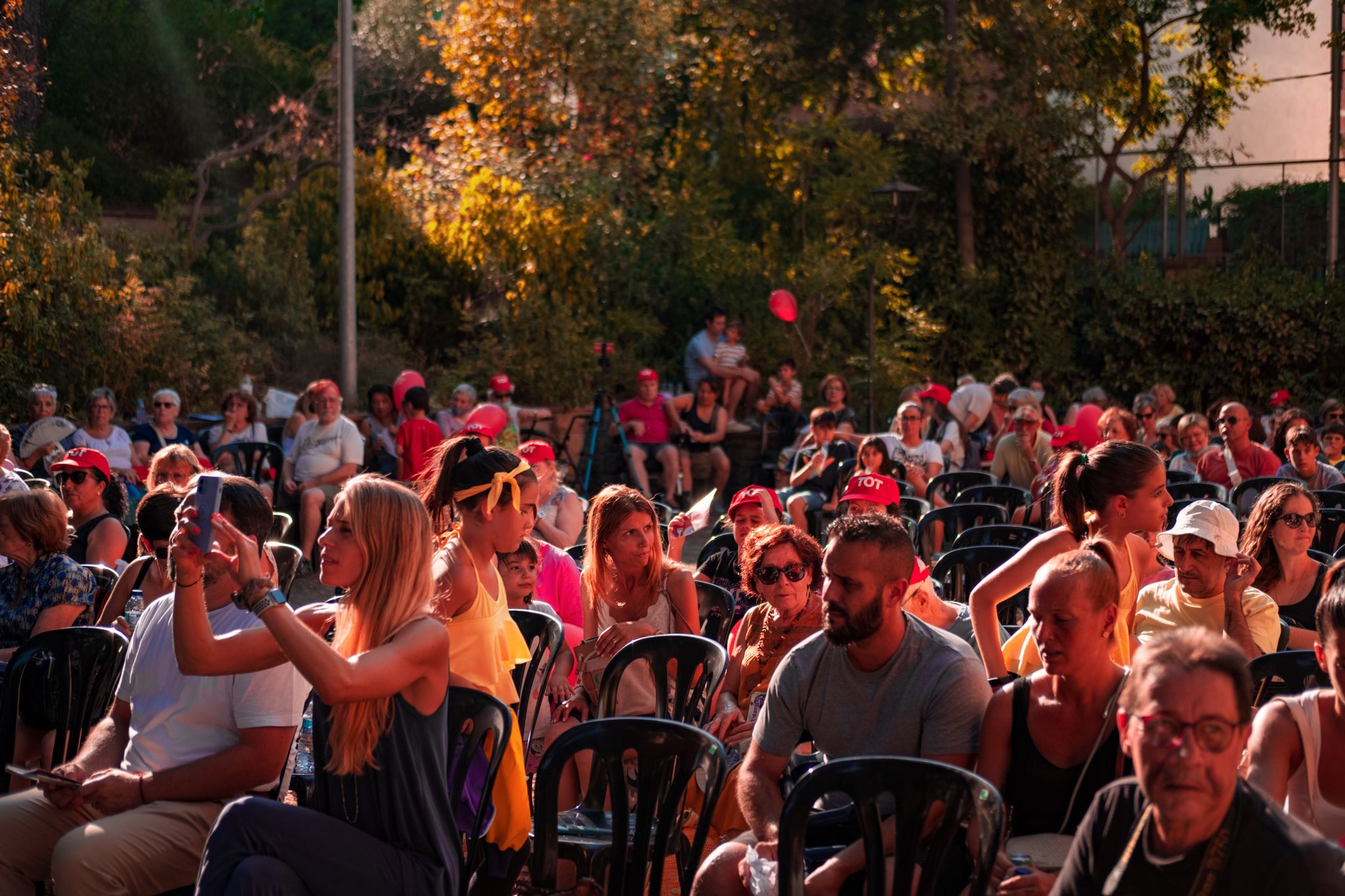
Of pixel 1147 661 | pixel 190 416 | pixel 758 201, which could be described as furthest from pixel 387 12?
pixel 1147 661

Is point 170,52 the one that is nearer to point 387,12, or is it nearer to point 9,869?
point 387,12

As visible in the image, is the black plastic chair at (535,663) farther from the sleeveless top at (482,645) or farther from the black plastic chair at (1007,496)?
the black plastic chair at (1007,496)

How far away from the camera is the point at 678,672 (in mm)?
4703

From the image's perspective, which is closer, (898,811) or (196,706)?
(898,811)

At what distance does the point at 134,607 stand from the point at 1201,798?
14.3 ft

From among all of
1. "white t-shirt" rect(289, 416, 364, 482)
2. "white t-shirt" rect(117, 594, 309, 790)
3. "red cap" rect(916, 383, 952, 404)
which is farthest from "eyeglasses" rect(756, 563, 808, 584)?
"red cap" rect(916, 383, 952, 404)

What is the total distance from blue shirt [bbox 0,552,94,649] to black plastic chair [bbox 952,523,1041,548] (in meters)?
4.06

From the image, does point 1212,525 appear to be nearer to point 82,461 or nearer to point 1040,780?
point 1040,780

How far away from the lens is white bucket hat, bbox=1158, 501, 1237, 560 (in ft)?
15.6

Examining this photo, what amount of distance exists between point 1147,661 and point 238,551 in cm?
208

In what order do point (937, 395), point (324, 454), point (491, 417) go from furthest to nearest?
point (937, 395) < point (491, 417) < point (324, 454)

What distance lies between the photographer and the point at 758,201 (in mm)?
19000

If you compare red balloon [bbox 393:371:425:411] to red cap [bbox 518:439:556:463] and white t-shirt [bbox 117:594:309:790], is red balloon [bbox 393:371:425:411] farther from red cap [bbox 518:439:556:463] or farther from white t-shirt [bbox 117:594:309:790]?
white t-shirt [bbox 117:594:309:790]

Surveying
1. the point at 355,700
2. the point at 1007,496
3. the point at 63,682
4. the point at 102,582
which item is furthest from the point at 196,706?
the point at 1007,496
